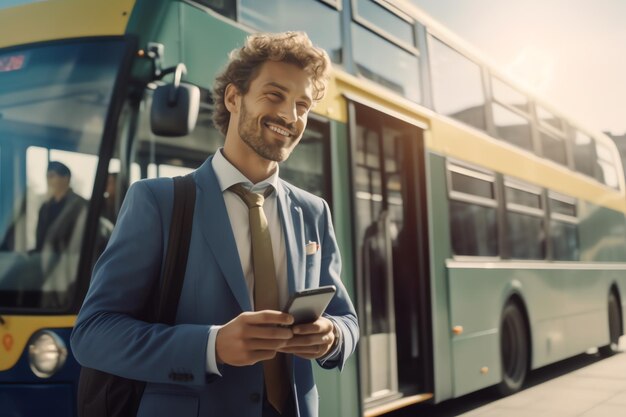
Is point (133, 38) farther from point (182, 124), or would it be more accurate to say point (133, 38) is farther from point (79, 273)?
point (79, 273)

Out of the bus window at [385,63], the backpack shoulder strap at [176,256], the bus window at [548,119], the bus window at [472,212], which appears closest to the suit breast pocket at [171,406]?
the backpack shoulder strap at [176,256]

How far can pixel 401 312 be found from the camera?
634cm

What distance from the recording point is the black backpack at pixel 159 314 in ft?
5.82

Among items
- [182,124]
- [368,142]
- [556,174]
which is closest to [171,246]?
[182,124]

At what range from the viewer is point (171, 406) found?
5.77ft

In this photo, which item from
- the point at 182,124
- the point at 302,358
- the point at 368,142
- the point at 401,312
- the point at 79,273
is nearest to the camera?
the point at 302,358

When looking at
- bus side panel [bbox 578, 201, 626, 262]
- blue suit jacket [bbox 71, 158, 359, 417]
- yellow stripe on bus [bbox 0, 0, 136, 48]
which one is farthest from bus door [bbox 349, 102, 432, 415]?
bus side panel [bbox 578, 201, 626, 262]

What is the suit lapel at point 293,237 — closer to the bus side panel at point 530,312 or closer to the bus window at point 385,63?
the bus window at point 385,63

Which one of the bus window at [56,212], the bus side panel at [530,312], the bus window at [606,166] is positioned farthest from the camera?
the bus window at [606,166]

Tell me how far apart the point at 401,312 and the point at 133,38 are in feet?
11.2

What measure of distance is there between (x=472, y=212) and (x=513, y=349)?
5.90 ft

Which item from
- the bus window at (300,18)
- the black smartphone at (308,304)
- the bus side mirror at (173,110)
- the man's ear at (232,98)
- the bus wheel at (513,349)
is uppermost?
the bus window at (300,18)

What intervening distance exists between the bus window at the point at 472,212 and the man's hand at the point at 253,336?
540 centimetres

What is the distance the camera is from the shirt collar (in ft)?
6.49
